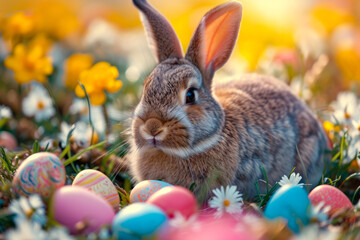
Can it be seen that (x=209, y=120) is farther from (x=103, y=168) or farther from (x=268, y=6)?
(x=268, y=6)

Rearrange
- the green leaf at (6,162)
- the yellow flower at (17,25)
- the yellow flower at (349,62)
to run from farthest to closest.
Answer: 1. the yellow flower at (349,62)
2. the yellow flower at (17,25)
3. the green leaf at (6,162)

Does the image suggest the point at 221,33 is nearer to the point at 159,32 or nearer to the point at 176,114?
the point at 159,32

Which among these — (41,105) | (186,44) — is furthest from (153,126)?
(186,44)

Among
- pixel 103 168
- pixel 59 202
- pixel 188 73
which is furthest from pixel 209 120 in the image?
pixel 59 202

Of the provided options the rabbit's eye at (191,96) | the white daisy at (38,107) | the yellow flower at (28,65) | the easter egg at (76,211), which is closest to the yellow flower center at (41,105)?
the white daisy at (38,107)

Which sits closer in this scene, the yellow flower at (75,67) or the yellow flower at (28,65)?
the yellow flower at (28,65)

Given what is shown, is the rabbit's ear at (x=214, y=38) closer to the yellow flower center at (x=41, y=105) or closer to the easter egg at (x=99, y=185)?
the easter egg at (x=99, y=185)
